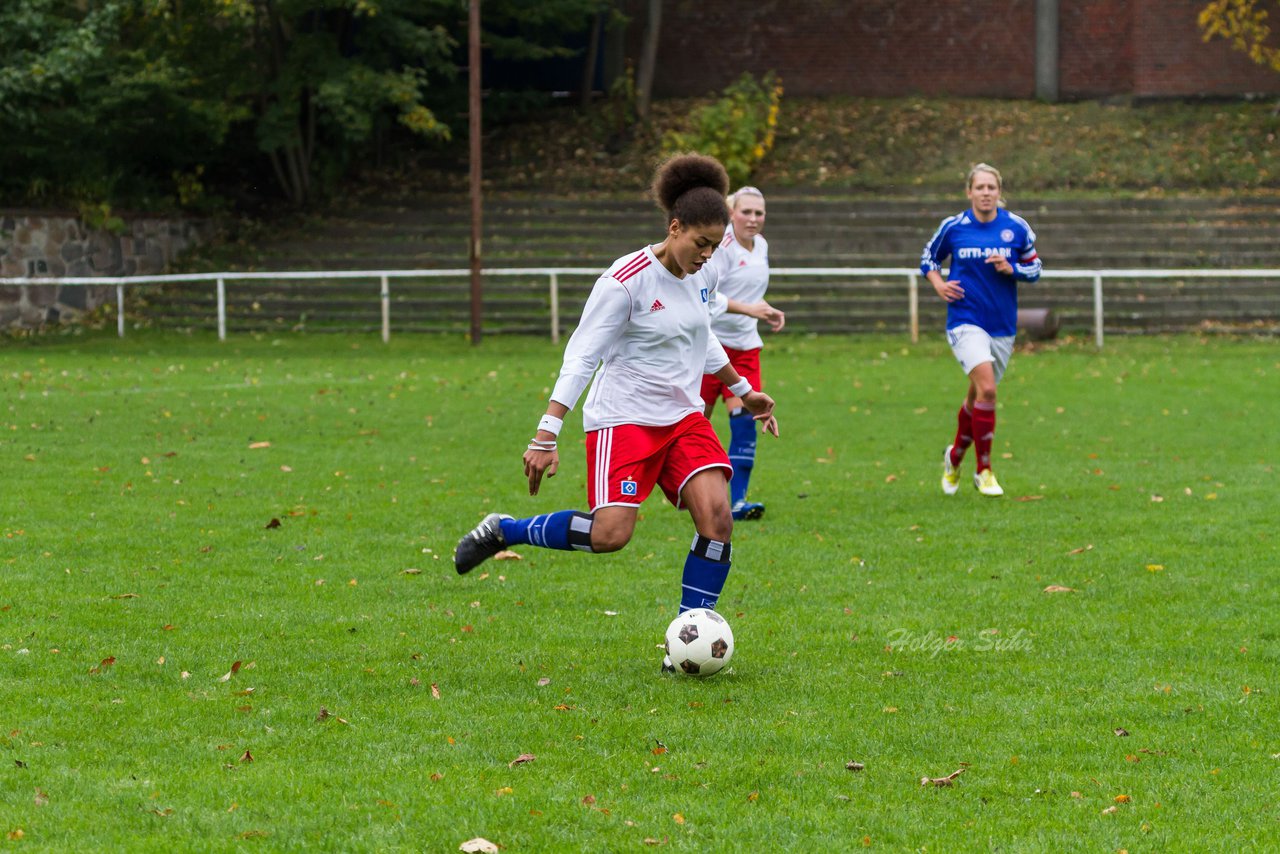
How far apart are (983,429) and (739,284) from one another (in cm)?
195

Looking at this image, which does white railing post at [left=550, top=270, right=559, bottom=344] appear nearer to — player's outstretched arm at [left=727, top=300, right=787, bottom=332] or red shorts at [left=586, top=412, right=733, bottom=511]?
player's outstretched arm at [left=727, top=300, right=787, bottom=332]

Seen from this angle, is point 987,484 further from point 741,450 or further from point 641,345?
point 641,345

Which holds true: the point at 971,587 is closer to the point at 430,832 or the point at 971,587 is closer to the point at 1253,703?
the point at 1253,703

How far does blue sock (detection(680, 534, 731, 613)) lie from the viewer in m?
6.44

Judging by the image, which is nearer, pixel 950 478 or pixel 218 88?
pixel 950 478

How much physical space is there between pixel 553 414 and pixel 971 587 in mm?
2817

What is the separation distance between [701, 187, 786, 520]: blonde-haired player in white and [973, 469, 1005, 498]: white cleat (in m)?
1.62

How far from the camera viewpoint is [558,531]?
6.48 metres

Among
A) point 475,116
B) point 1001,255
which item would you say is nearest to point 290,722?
point 1001,255

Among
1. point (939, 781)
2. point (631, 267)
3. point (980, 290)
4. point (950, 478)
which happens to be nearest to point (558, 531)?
point (631, 267)

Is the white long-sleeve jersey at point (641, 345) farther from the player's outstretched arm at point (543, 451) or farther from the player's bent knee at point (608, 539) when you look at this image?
the player's bent knee at point (608, 539)

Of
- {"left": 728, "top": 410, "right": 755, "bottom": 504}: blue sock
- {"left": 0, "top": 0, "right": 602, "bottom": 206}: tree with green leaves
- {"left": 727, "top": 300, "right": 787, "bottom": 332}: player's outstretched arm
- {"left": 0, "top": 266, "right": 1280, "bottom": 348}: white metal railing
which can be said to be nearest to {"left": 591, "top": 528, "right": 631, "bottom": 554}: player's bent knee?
{"left": 727, "top": 300, "right": 787, "bottom": 332}: player's outstretched arm

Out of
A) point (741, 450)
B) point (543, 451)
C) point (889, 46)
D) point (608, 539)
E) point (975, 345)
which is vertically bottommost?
point (741, 450)

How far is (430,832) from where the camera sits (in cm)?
442
